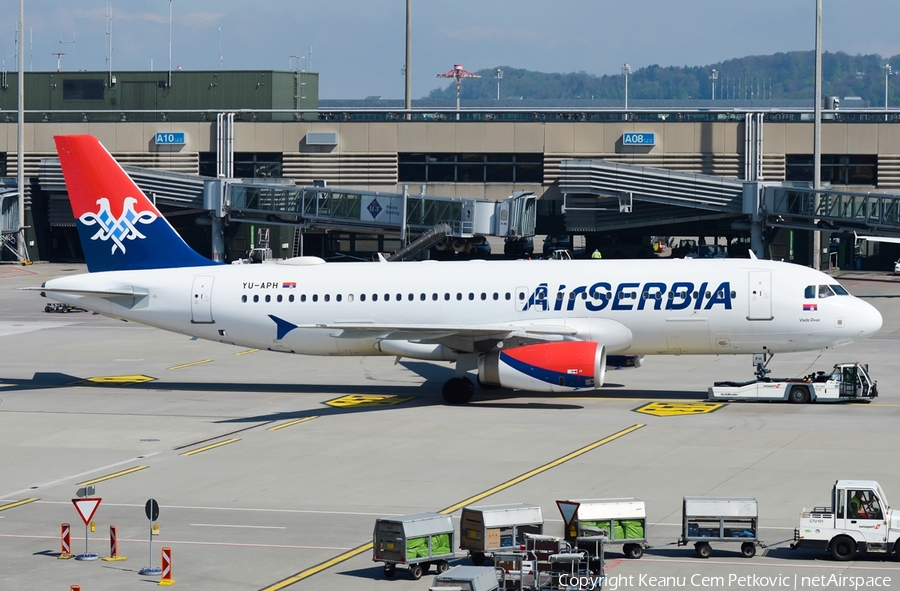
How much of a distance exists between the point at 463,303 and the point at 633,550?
838 inches

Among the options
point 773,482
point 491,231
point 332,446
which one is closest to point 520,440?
point 332,446

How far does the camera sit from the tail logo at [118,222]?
48.5m

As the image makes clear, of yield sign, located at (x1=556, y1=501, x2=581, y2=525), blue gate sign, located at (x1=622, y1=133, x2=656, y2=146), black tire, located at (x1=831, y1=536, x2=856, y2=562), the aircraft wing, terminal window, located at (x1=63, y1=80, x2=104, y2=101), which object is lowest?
black tire, located at (x1=831, y1=536, x2=856, y2=562)

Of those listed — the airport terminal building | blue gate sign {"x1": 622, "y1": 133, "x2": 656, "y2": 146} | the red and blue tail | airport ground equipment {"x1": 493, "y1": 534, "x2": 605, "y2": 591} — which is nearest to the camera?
airport ground equipment {"x1": 493, "y1": 534, "x2": 605, "y2": 591}

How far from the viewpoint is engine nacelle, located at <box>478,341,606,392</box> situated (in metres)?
41.2

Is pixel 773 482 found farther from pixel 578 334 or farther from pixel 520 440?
pixel 578 334

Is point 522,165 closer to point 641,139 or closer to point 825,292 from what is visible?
point 641,139

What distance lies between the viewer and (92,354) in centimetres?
5934

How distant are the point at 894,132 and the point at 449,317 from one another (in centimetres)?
6101

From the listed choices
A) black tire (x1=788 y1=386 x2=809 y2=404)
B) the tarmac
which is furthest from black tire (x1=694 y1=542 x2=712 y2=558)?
black tire (x1=788 y1=386 x2=809 y2=404)

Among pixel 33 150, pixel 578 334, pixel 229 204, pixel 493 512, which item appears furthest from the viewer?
pixel 33 150

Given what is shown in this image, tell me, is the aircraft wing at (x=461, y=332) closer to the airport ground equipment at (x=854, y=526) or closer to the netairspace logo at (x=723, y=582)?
the airport ground equipment at (x=854, y=526)

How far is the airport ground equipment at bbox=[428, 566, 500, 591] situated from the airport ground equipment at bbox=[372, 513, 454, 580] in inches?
88.3

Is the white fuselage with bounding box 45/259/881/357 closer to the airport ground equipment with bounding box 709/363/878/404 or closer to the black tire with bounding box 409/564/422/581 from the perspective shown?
the airport ground equipment with bounding box 709/363/878/404
